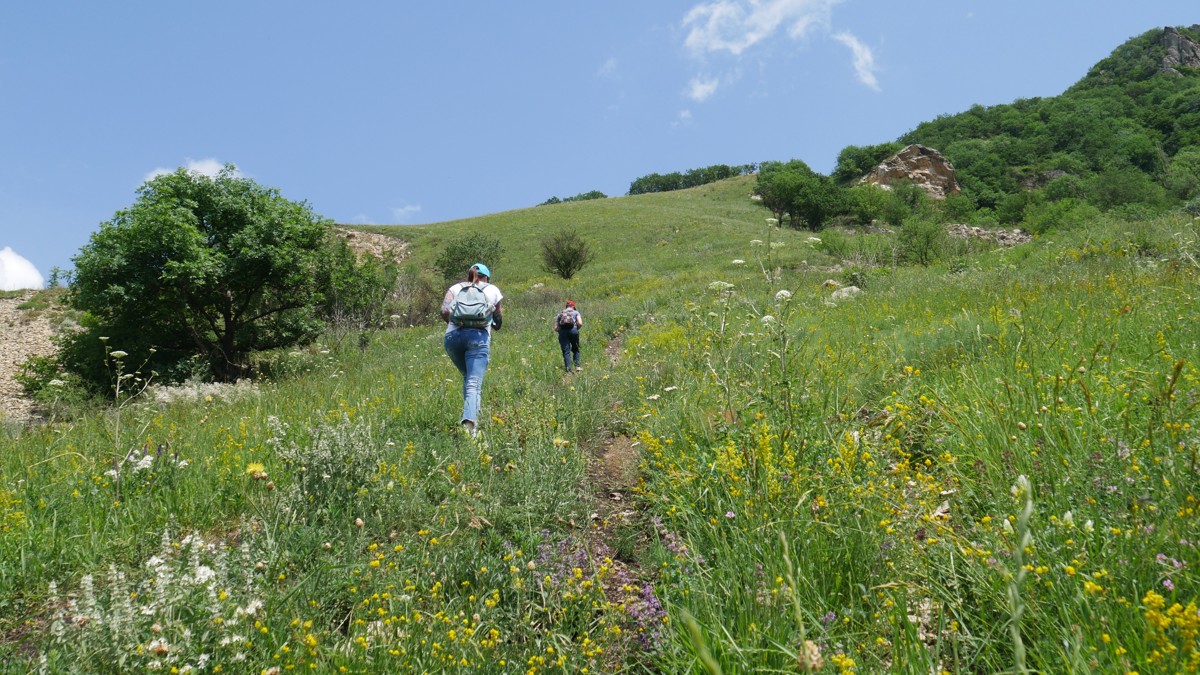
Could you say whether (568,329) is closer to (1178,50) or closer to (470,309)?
(470,309)

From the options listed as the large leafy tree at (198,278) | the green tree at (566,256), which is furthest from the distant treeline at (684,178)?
the large leafy tree at (198,278)

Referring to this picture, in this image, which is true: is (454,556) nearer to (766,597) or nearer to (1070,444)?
(766,597)

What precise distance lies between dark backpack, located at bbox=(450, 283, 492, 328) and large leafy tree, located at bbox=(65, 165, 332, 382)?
10.4 m

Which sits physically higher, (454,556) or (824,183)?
(824,183)

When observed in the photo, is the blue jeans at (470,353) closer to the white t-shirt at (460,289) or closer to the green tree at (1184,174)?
the white t-shirt at (460,289)

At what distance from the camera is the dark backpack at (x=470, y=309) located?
565 centimetres

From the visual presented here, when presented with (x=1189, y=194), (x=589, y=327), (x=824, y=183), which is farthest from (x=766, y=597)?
(x=824, y=183)

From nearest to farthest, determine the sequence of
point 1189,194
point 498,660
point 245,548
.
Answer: point 498,660, point 245,548, point 1189,194

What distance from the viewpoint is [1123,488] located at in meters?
1.95

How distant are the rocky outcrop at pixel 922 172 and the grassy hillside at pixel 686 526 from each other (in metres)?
64.6

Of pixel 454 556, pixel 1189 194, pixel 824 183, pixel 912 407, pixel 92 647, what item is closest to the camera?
pixel 92 647

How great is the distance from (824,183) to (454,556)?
62988mm

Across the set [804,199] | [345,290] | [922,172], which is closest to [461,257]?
[345,290]

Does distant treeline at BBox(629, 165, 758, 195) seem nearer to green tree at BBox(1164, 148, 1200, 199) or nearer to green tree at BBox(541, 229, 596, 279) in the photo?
A: green tree at BBox(1164, 148, 1200, 199)
